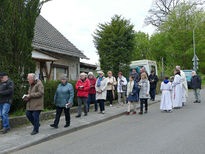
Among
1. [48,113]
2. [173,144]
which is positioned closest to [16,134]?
[48,113]

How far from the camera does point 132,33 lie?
48.0 feet

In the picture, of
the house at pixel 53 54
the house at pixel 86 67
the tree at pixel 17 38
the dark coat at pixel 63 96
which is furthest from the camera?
the house at pixel 86 67

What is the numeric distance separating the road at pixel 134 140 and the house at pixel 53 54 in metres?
5.75

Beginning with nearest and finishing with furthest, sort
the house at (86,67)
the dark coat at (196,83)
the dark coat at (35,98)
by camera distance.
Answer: the dark coat at (35,98), the dark coat at (196,83), the house at (86,67)

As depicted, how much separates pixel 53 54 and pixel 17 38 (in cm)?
584

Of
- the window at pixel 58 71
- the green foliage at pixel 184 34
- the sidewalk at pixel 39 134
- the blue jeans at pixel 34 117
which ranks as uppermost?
the green foliage at pixel 184 34

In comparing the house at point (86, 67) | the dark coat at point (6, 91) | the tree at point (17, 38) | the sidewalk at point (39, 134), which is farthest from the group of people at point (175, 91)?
the house at point (86, 67)

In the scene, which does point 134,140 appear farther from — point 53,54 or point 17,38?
point 53,54

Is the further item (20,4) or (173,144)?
(20,4)

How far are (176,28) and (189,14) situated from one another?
9.44 feet

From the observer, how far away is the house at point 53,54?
12865 mm

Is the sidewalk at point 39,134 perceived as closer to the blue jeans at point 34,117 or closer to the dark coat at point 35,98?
the blue jeans at point 34,117

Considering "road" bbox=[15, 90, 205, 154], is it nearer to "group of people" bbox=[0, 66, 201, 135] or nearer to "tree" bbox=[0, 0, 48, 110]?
"group of people" bbox=[0, 66, 201, 135]

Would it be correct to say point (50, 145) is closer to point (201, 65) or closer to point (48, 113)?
point (48, 113)
